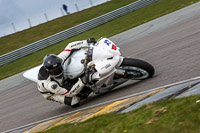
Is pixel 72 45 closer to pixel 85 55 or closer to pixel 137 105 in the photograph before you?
pixel 85 55

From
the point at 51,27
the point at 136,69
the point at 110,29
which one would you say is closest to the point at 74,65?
the point at 136,69

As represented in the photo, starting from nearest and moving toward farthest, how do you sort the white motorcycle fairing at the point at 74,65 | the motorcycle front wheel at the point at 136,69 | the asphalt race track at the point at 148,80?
1. the motorcycle front wheel at the point at 136,69
2. the asphalt race track at the point at 148,80
3. the white motorcycle fairing at the point at 74,65

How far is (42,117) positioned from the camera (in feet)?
26.1

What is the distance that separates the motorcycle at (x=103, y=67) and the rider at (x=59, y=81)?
134 mm

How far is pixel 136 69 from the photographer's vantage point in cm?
695

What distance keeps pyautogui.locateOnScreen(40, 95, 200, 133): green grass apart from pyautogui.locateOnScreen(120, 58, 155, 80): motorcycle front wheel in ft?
5.84

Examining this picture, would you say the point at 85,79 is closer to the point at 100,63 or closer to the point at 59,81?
the point at 100,63

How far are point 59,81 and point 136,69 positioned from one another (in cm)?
168

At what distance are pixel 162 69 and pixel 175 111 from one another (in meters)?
3.89

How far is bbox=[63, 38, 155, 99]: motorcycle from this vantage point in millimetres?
6855

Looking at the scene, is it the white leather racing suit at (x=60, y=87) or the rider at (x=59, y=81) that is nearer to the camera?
the rider at (x=59, y=81)

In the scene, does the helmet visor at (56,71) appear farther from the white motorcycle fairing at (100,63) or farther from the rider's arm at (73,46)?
the rider's arm at (73,46)

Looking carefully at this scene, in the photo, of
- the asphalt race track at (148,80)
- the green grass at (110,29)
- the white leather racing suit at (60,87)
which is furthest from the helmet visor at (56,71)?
the green grass at (110,29)

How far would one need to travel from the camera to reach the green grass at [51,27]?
29500 millimetres
